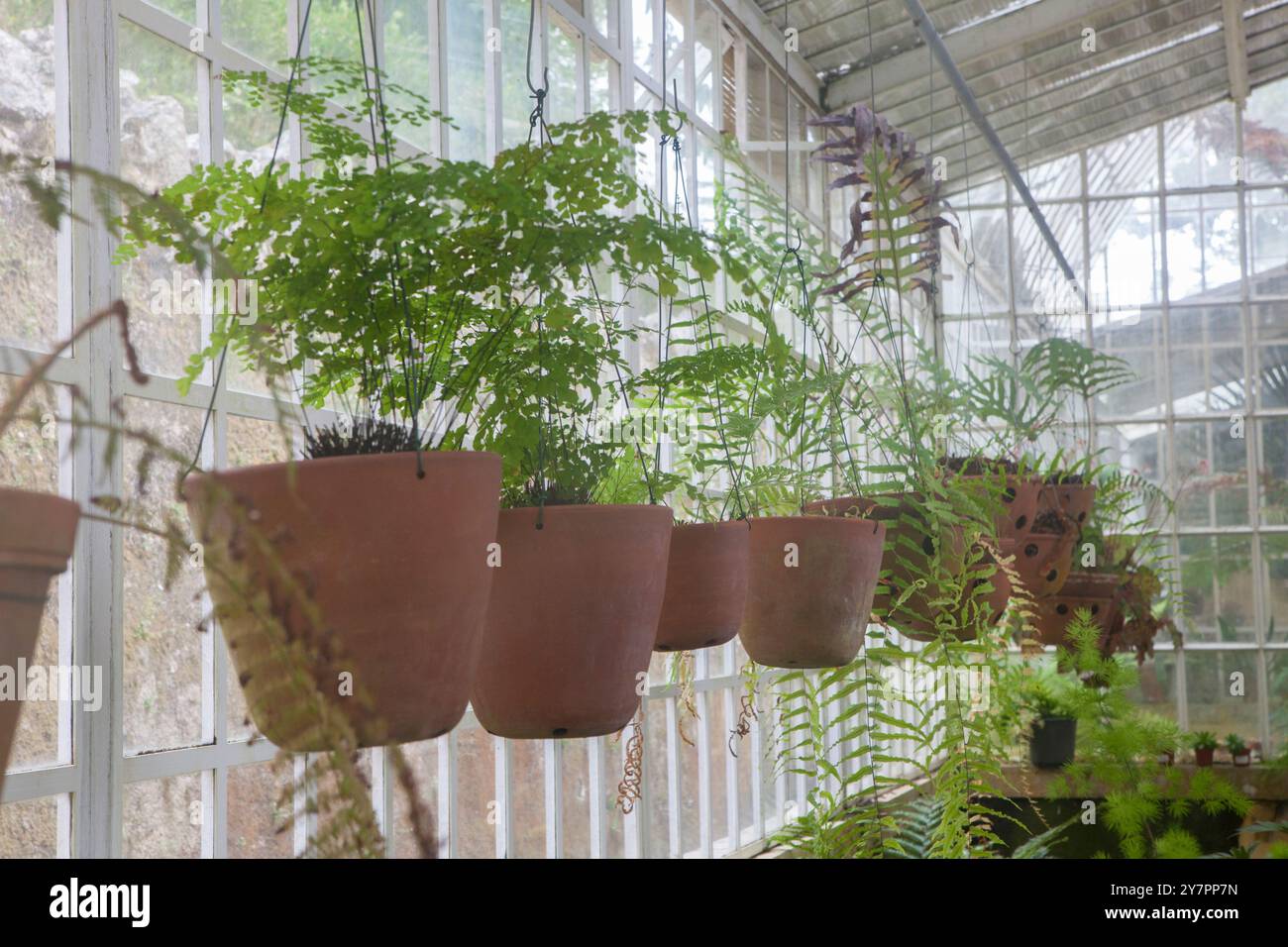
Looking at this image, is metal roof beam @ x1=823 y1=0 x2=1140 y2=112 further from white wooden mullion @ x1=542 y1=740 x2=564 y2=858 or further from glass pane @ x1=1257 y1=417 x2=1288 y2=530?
white wooden mullion @ x1=542 y1=740 x2=564 y2=858

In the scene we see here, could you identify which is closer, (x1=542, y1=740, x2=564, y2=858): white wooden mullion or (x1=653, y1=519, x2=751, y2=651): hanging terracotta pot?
(x1=653, y1=519, x2=751, y2=651): hanging terracotta pot

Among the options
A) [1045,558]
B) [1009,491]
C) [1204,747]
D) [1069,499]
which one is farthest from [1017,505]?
[1204,747]

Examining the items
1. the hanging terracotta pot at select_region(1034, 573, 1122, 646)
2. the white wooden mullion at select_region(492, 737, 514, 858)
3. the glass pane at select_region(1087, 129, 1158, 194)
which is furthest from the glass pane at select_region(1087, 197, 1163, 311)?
the white wooden mullion at select_region(492, 737, 514, 858)

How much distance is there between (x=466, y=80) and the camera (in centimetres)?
274

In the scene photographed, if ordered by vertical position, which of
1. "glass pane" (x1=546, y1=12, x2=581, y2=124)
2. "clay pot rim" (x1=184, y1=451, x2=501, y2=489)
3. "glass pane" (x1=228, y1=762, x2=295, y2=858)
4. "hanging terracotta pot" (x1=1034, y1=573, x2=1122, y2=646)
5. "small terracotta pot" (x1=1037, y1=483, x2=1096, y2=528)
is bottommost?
"glass pane" (x1=228, y1=762, x2=295, y2=858)

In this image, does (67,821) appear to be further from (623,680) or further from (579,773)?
(579,773)

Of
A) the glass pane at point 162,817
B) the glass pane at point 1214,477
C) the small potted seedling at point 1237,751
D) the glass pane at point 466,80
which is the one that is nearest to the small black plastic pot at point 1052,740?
the small potted seedling at point 1237,751

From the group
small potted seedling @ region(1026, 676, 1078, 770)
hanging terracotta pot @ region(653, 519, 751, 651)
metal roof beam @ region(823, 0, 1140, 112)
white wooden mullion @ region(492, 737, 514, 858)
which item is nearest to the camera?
hanging terracotta pot @ region(653, 519, 751, 651)

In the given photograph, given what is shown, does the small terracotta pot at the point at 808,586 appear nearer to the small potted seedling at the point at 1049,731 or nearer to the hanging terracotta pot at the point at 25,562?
the hanging terracotta pot at the point at 25,562

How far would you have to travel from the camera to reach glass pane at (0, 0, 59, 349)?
1492mm

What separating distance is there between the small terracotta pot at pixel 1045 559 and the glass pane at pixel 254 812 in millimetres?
1954

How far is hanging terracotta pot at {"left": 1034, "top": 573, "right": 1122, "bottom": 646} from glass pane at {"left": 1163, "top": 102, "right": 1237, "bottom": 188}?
209 inches

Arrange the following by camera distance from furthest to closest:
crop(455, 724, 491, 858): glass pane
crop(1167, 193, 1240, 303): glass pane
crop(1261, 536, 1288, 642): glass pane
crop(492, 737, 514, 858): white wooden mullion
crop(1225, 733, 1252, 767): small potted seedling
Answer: crop(1167, 193, 1240, 303): glass pane < crop(1261, 536, 1288, 642): glass pane < crop(1225, 733, 1252, 767): small potted seedling < crop(492, 737, 514, 858): white wooden mullion < crop(455, 724, 491, 858): glass pane

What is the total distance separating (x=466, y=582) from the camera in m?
1.03
